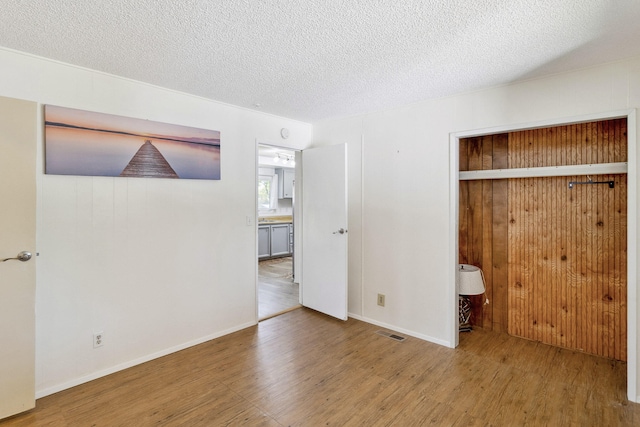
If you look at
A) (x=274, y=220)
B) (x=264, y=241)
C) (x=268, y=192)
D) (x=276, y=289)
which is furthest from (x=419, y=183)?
(x=268, y=192)

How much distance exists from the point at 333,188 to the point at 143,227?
1.91 meters

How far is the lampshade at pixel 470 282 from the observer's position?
3230 millimetres

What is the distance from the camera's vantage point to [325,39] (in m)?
1.97

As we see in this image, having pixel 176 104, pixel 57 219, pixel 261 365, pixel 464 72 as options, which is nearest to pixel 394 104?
pixel 464 72

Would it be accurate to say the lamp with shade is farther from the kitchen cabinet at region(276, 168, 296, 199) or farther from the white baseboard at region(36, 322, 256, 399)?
the kitchen cabinet at region(276, 168, 296, 199)

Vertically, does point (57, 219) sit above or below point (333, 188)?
below

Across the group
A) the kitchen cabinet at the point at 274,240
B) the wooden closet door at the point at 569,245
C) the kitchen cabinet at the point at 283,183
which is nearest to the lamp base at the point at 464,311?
the wooden closet door at the point at 569,245

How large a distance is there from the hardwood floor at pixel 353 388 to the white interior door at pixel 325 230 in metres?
0.68

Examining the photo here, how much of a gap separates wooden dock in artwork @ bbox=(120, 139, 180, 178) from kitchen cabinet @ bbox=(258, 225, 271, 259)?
423 centimetres

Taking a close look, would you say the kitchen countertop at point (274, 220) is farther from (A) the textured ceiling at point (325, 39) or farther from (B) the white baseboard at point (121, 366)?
(A) the textured ceiling at point (325, 39)

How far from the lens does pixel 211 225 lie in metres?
3.19

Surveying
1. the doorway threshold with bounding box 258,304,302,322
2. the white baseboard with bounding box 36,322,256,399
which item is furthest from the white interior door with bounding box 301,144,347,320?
the white baseboard with bounding box 36,322,256,399

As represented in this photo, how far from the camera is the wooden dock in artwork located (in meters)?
2.65

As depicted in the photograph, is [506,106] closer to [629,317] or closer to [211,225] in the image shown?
[629,317]
